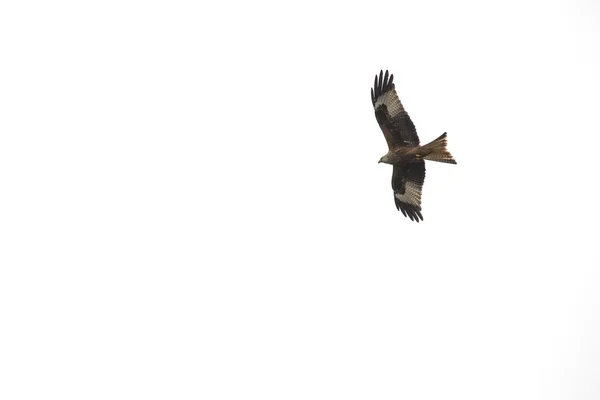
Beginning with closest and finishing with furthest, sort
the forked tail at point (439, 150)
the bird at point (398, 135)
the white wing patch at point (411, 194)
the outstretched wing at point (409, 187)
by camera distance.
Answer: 1. the forked tail at point (439, 150)
2. the bird at point (398, 135)
3. the outstretched wing at point (409, 187)
4. the white wing patch at point (411, 194)

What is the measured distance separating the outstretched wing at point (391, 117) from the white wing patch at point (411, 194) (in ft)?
3.43

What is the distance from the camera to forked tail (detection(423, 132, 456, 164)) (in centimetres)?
1341

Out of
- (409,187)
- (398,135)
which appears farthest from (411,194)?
(398,135)

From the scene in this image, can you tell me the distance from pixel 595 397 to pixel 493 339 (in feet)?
67.6

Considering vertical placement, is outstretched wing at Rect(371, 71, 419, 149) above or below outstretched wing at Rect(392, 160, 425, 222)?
above

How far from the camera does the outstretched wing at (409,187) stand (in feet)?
48.9

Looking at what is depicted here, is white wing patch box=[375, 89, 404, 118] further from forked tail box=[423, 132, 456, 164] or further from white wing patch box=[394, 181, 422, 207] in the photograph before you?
white wing patch box=[394, 181, 422, 207]

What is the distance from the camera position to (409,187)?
49.9 ft

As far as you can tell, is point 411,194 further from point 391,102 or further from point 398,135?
point 391,102

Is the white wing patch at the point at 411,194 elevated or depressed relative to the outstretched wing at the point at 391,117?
depressed

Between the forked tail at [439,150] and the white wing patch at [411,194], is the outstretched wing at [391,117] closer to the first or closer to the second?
the forked tail at [439,150]

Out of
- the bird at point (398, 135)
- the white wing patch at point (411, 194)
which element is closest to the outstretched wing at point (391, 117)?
the bird at point (398, 135)

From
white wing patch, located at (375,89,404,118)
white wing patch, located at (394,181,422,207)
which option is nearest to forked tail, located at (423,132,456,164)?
white wing patch, located at (375,89,404,118)

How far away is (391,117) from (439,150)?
1269mm
